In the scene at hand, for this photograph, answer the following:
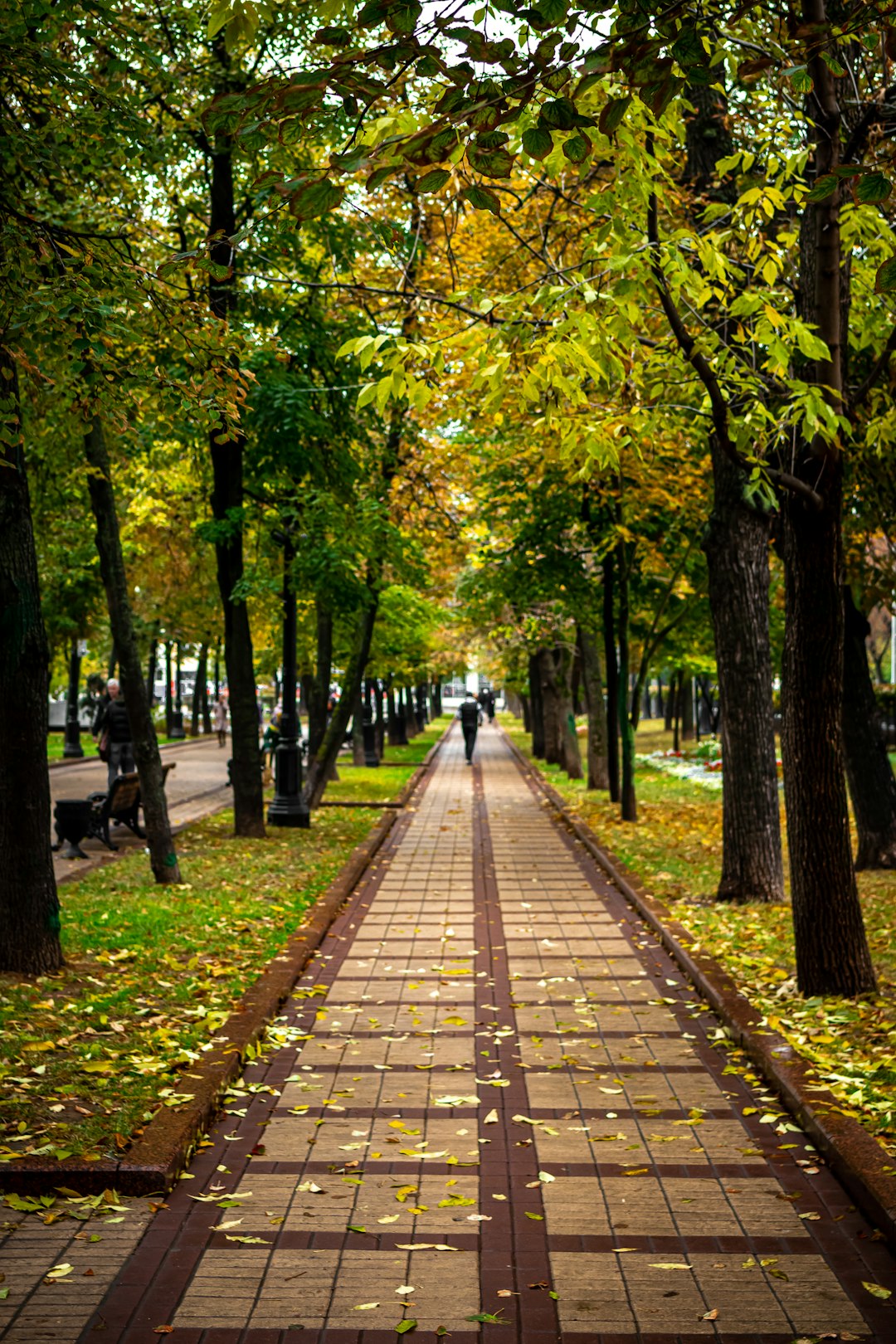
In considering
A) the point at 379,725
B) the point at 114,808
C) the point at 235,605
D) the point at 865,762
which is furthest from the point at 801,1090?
the point at 379,725

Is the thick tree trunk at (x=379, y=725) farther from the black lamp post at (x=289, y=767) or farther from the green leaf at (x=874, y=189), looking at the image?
the green leaf at (x=874, y=189)

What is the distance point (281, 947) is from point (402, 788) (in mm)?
16756

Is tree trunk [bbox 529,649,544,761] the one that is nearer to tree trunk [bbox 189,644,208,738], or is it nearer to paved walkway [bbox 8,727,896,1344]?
tree trunk [bbox 189,644,208,738]

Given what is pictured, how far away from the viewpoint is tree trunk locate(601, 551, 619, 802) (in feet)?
64.2

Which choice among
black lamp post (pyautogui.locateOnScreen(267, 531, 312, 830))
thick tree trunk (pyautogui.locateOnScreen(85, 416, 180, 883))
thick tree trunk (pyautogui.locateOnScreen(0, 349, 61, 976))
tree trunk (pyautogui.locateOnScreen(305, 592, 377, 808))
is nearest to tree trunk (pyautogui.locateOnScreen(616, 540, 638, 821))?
tree trunk (pyautogui.locateOnScreen(305, 592, 377, 808))

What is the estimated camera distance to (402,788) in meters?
26.4

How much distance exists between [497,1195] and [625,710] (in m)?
14.2

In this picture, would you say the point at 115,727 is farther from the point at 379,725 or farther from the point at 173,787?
the point at 379,725

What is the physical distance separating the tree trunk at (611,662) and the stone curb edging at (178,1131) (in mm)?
10936

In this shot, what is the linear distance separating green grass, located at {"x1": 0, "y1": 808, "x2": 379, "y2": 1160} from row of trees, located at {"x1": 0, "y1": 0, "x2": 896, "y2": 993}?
132 cm

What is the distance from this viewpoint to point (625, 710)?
1905 cm

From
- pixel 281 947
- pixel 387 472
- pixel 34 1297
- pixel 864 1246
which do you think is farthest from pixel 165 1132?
pixel 387 472

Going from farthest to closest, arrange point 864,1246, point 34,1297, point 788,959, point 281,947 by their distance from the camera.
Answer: point 281,947, point 788,959, point 864,1246, point 34,1297

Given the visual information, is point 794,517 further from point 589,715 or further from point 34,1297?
point 589,715
